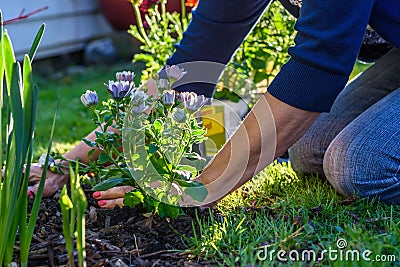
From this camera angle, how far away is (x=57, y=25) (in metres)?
5.30

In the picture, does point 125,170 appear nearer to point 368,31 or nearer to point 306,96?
point 306,96

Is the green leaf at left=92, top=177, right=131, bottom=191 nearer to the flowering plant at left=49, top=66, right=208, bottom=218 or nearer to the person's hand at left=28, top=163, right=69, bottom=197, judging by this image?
the flowering plant at left=49, top=66, right=208, bottom=218

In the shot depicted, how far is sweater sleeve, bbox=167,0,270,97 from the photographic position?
6.75ft

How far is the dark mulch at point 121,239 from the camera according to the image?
1.50 metres

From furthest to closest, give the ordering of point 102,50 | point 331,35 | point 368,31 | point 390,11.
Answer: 1. point 102,50
2. point 368,31
3. point 390,11
4. point 331,35

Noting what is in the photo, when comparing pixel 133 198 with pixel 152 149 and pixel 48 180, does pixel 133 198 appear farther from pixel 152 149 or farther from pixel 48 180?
pixel 48 180

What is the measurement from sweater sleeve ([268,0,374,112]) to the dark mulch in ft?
1.42

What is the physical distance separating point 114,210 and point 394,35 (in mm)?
937

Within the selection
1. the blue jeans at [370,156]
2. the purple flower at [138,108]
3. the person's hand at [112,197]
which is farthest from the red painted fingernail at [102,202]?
the blue jeans at [370,156]

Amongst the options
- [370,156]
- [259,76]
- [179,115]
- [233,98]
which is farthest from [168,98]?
[259,76]

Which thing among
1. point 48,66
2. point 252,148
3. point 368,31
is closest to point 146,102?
point 252,148

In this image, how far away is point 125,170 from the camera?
5.46 ft

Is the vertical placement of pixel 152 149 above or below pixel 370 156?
above

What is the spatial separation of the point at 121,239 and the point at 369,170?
2.49 ft
